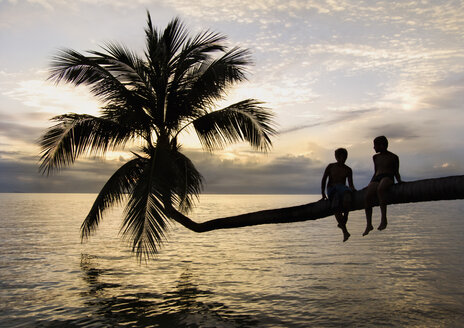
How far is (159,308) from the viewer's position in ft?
34.4

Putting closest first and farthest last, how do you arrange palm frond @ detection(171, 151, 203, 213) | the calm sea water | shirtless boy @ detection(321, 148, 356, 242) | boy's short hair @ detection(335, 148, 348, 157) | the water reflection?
shirtless boy @ detection(321, 148, 356, 242) → boy's short hair @ detection(335, 148, 348, 157) → the water reflection → the calm sea water → palm frond @ detection(171, 151, 203, 213)

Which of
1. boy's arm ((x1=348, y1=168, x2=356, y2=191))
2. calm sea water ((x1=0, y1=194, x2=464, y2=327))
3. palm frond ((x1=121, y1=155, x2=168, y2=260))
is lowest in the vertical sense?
calm sea water ((x1=0, y1=194, x2=464, y2=327))

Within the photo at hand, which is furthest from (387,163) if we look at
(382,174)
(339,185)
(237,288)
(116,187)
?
(237,288)

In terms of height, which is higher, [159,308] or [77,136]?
[77,136]

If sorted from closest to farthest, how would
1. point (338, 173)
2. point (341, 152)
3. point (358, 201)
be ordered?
point (358, 201)
point (338, 173)
point (341, 152)

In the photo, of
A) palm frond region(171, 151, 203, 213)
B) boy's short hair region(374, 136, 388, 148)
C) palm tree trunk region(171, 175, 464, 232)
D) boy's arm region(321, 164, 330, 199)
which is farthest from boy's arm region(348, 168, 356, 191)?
palm frond region(171, 151, 203, 213)

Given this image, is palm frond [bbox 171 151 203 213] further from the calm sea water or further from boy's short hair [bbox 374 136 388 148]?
boy's short hair [bbox 374 136 388 148]

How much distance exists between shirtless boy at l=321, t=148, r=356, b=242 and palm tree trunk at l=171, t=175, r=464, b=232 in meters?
0.15

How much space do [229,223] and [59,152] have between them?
539 cm

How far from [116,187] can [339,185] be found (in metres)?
6.71

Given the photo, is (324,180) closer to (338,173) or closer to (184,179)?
(338,173)

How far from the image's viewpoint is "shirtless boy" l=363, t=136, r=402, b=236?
6266 mm

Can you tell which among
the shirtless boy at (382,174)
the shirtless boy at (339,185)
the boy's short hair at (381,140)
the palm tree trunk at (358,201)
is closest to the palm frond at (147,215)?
the palm tree trunk at (358,201)

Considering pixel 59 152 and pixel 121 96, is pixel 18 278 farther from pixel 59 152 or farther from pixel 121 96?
pixel 121 96
